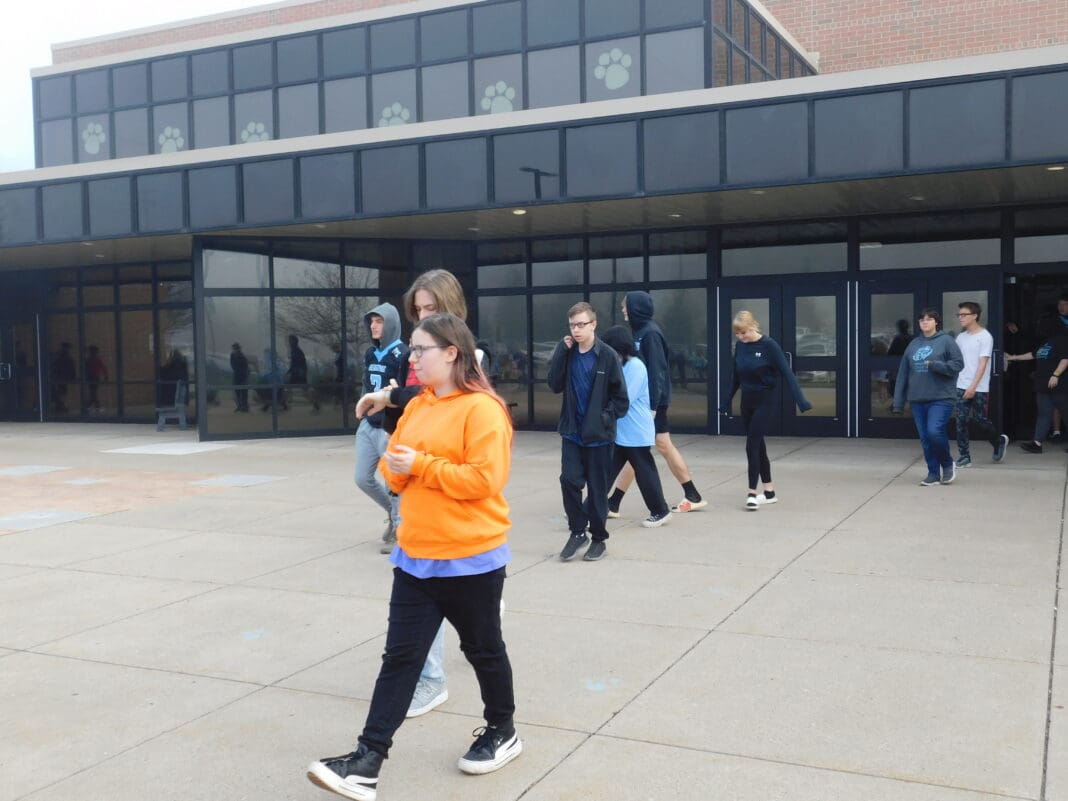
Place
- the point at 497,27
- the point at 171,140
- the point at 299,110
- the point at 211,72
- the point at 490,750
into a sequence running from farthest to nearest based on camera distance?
the point at 171,140
the point at 211,72
the point at 299,110
the point at 497,27
the point at 490,750

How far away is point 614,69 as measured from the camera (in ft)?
55.7

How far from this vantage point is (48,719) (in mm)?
4402

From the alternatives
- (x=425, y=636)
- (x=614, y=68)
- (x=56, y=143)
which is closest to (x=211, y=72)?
(x=56, y=143)

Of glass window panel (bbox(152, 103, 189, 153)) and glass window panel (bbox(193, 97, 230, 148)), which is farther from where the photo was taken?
glass window panel (bbox(152, 103, 189, 153))

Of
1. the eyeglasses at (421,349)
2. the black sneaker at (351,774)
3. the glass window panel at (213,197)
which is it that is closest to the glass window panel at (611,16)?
the glass window panel at (213,197)

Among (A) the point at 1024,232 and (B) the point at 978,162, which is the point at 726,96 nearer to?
(B) the point at 978,162

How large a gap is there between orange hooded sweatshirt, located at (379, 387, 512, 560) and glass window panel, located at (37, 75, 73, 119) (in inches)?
861

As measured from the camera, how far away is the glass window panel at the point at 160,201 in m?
16.1

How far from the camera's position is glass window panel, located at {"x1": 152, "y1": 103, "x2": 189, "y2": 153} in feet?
69.4

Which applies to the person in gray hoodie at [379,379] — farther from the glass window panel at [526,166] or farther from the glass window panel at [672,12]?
the glass window panel at [672,12]

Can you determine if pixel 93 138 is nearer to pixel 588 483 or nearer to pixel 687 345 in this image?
pixel 687 345

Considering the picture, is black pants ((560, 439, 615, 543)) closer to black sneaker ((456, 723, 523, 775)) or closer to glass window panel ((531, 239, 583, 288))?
black sneaker ((456, 723, 523, 775))

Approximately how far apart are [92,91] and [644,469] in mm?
18559

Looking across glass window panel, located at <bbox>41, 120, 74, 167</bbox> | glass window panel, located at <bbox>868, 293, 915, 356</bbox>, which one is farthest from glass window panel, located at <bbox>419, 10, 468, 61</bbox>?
glass window panel, located at <bbox>41, 120, 74, 167</bbox>
